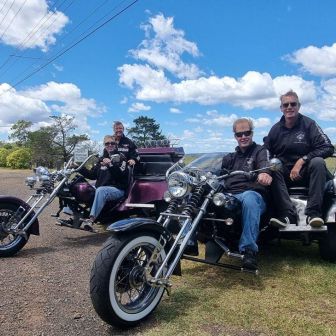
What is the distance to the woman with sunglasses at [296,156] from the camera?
4.47m

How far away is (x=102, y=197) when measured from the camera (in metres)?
6.09

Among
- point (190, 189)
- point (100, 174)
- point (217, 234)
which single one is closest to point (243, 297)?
point (217, 234)

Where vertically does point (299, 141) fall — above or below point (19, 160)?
above

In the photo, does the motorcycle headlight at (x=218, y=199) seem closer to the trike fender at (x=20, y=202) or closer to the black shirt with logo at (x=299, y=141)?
the black shirt with logo at (x=299, y=141)

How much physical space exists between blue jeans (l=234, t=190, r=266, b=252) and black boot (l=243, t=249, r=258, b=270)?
0.04 m

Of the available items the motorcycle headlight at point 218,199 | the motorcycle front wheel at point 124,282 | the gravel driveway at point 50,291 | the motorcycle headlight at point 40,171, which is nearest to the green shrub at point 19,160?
the gravel driveway at point 50,291

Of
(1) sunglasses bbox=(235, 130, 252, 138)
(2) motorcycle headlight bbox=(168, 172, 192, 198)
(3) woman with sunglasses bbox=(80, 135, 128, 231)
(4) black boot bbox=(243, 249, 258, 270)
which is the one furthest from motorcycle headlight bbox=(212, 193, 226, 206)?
(3) woman with sunglasses bbox=(80, 135, 128, 231)

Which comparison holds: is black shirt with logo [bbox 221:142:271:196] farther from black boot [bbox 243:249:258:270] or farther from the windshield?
black boot [bbox 243:249:258:270]

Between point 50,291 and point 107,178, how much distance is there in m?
2.69

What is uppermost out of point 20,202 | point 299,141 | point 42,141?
point 42,141

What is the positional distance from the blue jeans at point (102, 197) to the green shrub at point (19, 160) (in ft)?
94.1

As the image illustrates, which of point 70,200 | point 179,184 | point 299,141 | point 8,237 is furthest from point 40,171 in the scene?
point 299,141

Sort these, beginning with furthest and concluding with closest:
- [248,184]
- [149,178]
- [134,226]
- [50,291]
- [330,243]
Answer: [149,178], [330,243], [248,184], [50,291], [134,226]

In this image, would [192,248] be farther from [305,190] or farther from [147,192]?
[147,192]
